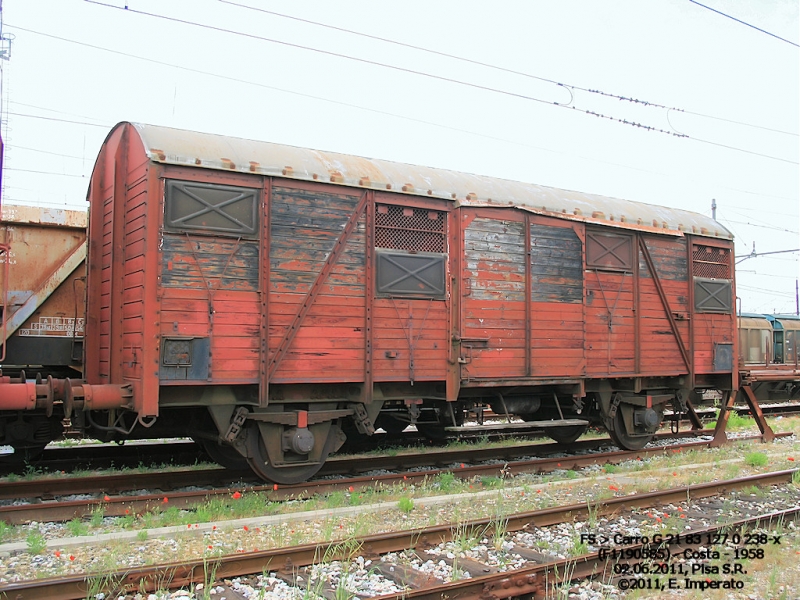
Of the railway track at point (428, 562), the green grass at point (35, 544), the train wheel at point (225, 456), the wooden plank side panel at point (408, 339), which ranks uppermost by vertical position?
the wooden plank side panel at point (408, 339)

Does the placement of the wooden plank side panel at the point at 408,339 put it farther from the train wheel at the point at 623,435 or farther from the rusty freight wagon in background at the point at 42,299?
the rusty freight wagon in background at the point at 42,299

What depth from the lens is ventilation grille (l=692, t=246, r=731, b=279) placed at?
11.9 metres

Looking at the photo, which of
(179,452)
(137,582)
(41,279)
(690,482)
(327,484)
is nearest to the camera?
(137,582)

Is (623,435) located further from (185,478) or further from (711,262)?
(185,478)

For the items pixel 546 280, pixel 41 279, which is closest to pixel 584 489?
pixel 546 280

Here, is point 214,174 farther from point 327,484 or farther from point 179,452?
point 179,452

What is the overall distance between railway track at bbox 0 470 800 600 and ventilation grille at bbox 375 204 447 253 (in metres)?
3.84

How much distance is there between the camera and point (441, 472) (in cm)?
918

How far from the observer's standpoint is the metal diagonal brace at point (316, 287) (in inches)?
309

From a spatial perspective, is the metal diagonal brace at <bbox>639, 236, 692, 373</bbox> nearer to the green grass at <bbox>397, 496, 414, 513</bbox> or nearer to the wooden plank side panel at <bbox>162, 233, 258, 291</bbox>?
the green grass at <bbox>397, 496, 414, 513</bbox>

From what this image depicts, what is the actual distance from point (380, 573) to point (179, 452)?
6.11 meters

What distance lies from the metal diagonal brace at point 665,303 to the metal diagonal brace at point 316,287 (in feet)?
17.2

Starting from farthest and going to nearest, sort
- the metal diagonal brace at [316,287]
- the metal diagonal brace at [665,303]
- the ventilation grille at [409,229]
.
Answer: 1. the metal diagonal brace at [665,303]
2. the ventilation grille at [409,229]
3. the metal diagonal brace at [316,287]

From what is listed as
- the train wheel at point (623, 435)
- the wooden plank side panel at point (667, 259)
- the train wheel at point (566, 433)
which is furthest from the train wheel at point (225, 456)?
the wooden plank side panel at point (667, 259)
